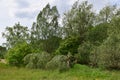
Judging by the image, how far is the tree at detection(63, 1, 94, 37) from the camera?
135 ft

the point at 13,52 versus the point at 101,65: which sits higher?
the point at 13,52

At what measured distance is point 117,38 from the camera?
2786 centimetres

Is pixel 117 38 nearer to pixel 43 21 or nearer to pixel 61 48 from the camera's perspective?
pixel 61 48

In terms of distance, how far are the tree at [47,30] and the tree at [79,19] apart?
2.62m

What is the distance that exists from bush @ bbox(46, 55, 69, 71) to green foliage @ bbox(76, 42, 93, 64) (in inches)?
316

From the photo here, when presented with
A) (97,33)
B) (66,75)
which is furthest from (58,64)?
(97,33)

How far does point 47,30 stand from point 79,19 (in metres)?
6.03

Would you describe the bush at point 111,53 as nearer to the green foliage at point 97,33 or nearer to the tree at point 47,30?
the green foliage at point 97,33

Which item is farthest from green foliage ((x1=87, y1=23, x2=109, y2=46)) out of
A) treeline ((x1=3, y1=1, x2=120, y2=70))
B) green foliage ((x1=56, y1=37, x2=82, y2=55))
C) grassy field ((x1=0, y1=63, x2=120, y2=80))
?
grassy field ((x1=0, y1=63, x2=120, y2=80))

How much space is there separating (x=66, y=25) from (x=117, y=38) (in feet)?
53.1

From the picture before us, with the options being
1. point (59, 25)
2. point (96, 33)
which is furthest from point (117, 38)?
point (59, 25)

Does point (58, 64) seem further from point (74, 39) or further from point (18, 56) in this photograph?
point (74, 39)

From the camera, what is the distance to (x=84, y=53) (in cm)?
3547

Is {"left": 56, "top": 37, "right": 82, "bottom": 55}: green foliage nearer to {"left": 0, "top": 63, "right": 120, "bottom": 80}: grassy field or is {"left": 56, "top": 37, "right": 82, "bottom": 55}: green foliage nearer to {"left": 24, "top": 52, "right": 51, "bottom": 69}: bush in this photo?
{"left": 24, "top": 52, "right": 51, "bottom": 69}: bush
